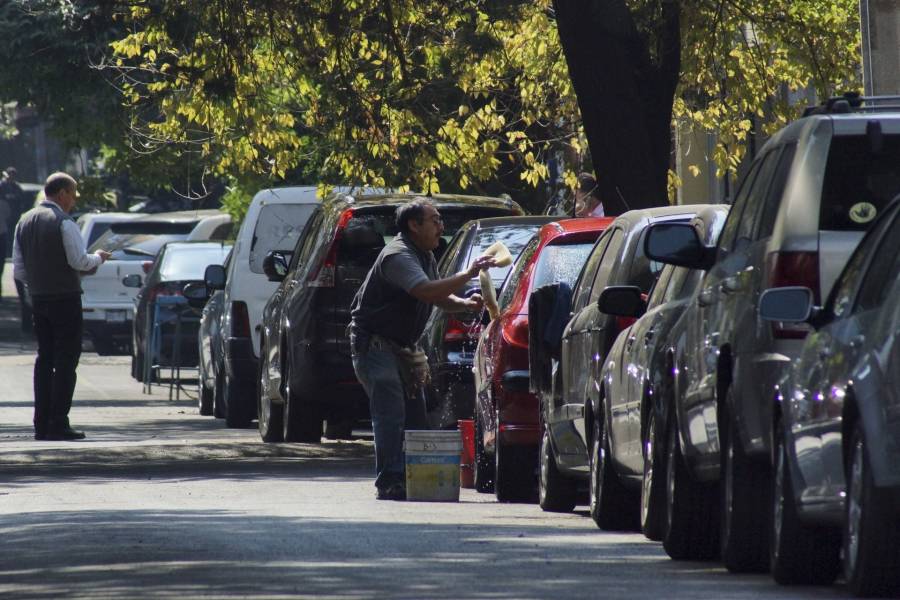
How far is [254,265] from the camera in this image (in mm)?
21625

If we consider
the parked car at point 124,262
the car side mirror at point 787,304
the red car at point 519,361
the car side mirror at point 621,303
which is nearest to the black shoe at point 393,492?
the red car at point 519,361

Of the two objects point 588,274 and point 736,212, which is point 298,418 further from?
point 736,212

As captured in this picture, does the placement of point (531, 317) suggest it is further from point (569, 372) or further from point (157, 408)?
point (157, 408)

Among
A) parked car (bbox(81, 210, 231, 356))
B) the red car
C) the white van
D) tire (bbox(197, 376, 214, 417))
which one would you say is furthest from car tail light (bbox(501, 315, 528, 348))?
parked car (bbox(81, 210, 231, 356))

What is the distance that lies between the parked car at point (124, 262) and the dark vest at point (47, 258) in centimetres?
1365

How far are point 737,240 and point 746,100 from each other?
1329 centimetres

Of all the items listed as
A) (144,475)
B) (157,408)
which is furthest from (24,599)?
(157,408)

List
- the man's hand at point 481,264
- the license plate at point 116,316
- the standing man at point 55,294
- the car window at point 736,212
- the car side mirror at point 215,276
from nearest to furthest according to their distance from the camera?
1. the car window at point 736,212
2. the man's hand at point 481,264
3. the standing man at point 55,294
4. the car side mirror at point 215,276
5. the license plate at point 116,316

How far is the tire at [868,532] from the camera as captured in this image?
7562 mm

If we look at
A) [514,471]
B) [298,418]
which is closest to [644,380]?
[514,471]

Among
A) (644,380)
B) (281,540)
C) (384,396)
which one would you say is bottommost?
(281,540)

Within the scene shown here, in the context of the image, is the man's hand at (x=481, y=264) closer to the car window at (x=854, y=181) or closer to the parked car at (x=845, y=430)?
the car window at (x=854, y=181)

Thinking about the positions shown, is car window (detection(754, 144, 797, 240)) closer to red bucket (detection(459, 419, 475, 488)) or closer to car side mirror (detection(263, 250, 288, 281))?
red bucket (detection(459, 419, 475, 488))

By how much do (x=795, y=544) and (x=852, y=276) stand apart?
100cm
